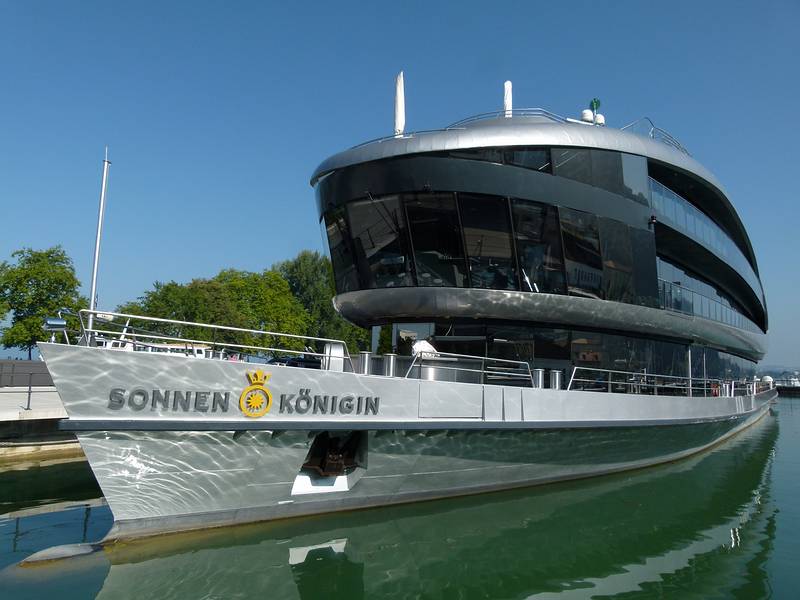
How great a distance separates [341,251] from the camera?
1148cm

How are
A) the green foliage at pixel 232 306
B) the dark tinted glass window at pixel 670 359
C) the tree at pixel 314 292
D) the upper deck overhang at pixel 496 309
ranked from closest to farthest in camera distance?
1. the upper deck overhang at pixel 496 309
2. the dark tinted glass window at pixel 670 359
3. the green foliage at pixel 232 306
4. the tree at pixel 314 292

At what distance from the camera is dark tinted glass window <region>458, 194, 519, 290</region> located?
10055mm

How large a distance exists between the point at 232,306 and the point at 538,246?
33.0m

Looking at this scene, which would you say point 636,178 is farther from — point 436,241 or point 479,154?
point 436,241

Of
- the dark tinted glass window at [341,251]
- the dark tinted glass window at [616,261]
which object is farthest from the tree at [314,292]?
the dark tinted glass window at [616,261]

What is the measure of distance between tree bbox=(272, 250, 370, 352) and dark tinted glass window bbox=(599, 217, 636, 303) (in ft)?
136

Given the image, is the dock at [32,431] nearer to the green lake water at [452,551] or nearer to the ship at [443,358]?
the green lake water at [452,551]

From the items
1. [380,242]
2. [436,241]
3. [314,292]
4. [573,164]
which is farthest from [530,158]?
[314,292]

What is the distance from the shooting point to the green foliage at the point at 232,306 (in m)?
38.8

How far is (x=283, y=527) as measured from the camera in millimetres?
7512

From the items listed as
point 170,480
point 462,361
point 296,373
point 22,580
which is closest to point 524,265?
point 462,361

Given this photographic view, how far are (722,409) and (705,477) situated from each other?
3648 mm

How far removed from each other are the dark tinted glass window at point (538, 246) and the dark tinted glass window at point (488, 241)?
7.9 inches

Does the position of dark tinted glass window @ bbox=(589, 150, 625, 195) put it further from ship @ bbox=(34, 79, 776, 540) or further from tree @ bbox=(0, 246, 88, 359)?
tree @ bbox=(0, 246, 88, 359)
